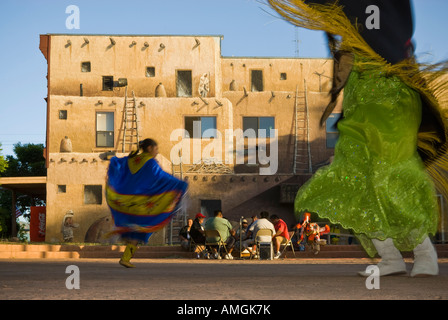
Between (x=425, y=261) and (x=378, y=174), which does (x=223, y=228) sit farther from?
(x=378, y=174)

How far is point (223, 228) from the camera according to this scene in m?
16.7

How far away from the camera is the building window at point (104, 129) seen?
29.5m

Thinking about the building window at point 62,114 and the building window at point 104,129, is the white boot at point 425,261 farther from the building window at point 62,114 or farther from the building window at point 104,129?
the building window at point 62,114

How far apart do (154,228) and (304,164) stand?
857 inches

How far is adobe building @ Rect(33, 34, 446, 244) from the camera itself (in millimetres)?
28094

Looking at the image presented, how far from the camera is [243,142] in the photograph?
30.3m

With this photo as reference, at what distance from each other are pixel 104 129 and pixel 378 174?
2482 cm

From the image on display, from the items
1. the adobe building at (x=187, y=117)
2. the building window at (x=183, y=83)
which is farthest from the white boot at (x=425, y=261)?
the building window at (x=183, y=83)

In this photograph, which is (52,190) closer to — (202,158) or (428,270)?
(202,158)

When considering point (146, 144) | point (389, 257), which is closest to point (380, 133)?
point (389, 257)

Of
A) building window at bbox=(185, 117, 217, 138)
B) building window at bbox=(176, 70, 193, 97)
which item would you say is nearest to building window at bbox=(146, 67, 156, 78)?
building window at bbox=(176, 70, 193, 97)

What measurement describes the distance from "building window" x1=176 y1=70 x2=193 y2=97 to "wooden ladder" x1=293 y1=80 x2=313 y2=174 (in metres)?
5.18

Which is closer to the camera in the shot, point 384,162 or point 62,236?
point 384,162
